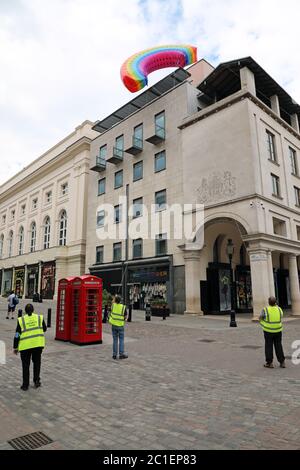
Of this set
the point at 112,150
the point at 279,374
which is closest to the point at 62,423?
the point at 279,374

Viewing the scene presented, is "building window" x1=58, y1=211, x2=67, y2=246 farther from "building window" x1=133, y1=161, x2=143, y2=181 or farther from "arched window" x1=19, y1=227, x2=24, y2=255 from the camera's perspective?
"building window" x1=133, y1=161, x2=143, y2=181

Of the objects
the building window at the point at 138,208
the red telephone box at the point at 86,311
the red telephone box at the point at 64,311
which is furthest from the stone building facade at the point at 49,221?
the red telephone box at the point at 86,311

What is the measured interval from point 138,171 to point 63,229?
14.7 meters

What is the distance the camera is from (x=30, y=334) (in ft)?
20.5

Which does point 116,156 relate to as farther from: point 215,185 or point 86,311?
point 86,311

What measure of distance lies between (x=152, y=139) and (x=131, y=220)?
24.6 feet

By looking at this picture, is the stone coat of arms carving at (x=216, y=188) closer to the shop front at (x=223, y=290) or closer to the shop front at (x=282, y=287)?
the shop front at (x=223, y=290)

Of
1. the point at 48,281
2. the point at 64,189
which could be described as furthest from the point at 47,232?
the point at 48,281

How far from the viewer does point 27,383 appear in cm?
600

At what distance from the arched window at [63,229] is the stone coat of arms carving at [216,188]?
2146 cm

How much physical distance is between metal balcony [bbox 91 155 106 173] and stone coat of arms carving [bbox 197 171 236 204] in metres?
14.1

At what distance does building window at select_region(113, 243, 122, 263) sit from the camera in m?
30.3

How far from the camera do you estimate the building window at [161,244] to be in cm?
2569

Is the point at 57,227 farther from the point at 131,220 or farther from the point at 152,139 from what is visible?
the point at 152,139
